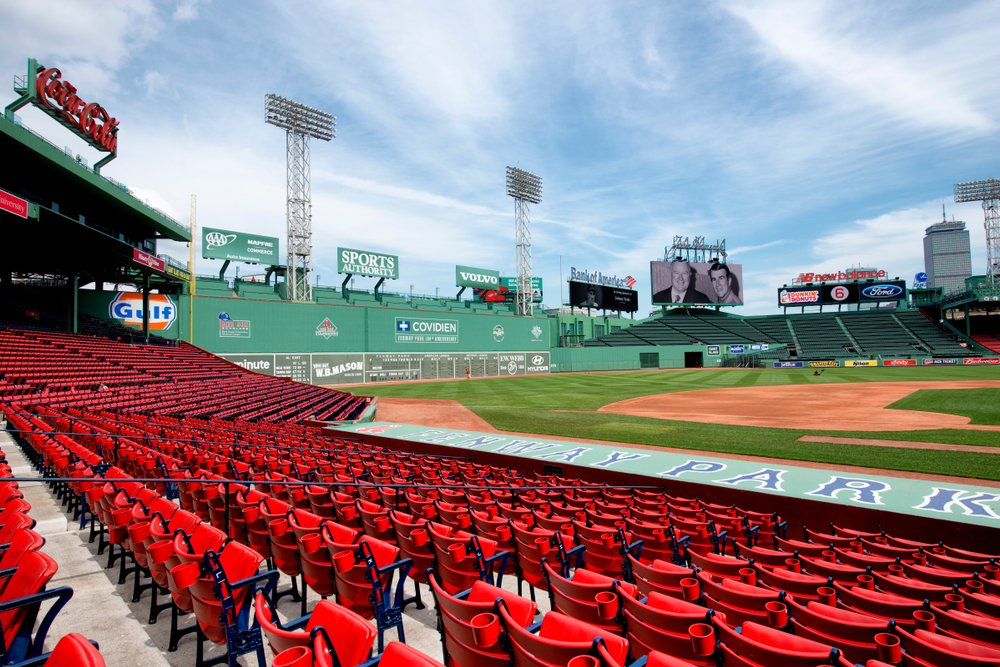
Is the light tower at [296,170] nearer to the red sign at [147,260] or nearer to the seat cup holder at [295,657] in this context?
the red sign at [147,260]

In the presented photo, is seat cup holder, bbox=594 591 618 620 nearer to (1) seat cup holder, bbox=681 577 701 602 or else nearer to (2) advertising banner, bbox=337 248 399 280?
(1) seat cup holder, bbox=681 577 701 602

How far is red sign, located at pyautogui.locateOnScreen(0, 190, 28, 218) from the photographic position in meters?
19.1

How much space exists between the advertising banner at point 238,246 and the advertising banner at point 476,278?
23953mm

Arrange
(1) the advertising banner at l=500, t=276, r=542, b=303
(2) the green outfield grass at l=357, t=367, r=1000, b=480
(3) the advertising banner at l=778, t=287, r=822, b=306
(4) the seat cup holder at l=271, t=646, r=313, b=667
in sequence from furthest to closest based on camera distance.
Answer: (3) the advertising banner at l=778, t=287, r=822, b=306
(1) the advertising banner at l=500, t=276, r=542, b=303
(2) the green outfield grass at l=357, t=367, r=1000, b=480
(4) the seat cup holder at l=271, t=646, r=313, b=667

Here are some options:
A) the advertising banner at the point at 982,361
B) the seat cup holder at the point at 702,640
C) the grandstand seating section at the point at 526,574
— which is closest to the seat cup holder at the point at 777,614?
the grandstand seating section at the point at 526,574

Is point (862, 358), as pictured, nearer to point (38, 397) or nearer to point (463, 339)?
point (463, 339)

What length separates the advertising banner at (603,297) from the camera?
247ft

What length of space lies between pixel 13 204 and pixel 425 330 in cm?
3693

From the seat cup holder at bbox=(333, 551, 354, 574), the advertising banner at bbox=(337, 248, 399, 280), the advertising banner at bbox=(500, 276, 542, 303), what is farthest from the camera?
the advertising banner at bbox=(500, 276, 542, 303)

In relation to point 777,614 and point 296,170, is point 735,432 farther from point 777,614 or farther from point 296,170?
point 296,170

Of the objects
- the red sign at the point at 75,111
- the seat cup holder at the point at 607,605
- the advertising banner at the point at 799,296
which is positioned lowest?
the seat cup holder at the point at 607,605

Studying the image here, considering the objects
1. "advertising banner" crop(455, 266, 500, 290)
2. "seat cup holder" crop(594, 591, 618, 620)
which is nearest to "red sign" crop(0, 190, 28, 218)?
"seat cup holder" crop(594, 591, 618, 620)

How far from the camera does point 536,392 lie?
125 ft

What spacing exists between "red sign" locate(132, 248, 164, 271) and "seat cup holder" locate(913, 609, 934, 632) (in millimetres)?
35834
